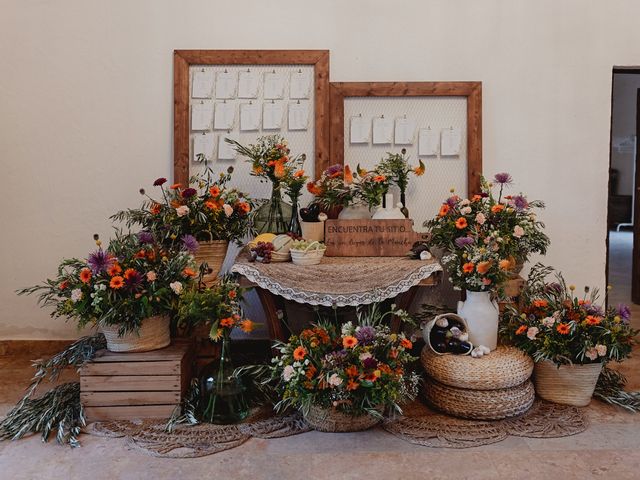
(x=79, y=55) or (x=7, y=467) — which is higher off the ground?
(x=79, y=55)

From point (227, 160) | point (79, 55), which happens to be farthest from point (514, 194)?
point (79, 55)

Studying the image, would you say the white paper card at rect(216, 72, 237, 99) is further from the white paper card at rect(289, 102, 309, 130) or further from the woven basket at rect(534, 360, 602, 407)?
the woven basket at rect(534, 360, 602, 407)

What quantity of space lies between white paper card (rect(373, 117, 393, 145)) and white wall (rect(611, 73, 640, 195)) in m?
7.67

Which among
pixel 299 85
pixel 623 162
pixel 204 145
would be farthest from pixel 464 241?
pixel 623 162

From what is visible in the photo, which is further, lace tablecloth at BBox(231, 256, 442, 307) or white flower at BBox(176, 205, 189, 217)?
white flower at BBox(176, 205, 189, 217)

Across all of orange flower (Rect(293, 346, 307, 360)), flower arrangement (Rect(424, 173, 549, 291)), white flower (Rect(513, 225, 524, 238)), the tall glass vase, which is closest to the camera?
orange flower (Rect(293, 346, 307, 360))

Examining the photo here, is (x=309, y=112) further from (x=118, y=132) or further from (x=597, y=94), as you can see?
(x=597, y=94)

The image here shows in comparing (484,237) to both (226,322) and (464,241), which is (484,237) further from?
(226,322)

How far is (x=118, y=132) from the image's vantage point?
379cm

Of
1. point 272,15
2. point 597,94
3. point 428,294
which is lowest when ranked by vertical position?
point 428,294

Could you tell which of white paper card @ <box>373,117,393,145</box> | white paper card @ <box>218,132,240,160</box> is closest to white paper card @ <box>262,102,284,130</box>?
white paper card @ <box>218,132,240,160</box>

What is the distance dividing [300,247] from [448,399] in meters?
0.98

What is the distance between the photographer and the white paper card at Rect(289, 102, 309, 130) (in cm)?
374

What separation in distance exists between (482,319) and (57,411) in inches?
78.6
